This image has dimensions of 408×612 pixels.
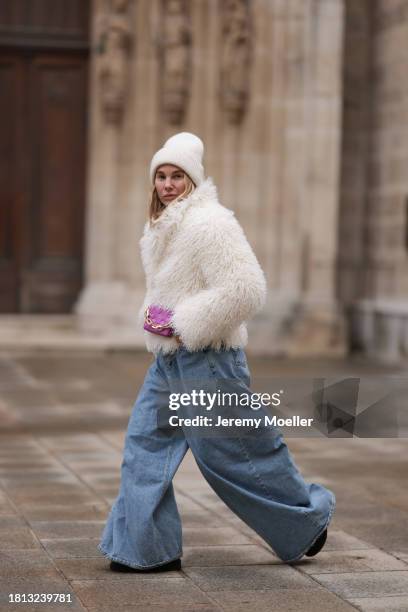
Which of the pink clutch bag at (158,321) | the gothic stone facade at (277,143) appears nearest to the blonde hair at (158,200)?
the pink clutch bag at (158,321)

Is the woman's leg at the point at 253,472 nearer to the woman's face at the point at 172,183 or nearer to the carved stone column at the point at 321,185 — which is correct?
the woman's face at the point at 172,183

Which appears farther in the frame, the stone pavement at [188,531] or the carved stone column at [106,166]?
the carved stone column at [106,166]

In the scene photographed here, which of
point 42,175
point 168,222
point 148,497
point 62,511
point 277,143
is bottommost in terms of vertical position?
point 62,511

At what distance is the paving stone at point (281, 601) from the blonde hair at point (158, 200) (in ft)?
4.62

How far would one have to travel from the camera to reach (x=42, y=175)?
1461 cm

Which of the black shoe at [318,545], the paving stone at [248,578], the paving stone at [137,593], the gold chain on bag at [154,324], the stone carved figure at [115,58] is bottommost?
the paving stone at [248,578]

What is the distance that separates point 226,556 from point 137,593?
70 cm

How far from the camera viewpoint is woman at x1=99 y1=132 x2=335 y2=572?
15.9ft

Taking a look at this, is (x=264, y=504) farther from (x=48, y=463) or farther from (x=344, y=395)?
(x=48, y=463)

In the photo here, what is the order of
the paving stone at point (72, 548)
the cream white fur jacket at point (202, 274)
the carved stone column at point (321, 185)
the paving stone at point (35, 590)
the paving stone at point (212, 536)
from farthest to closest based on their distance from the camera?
the carved stone column at point (321, 185) → the paving stone at point (212, 536) → the paving stone at point (72, 548) → the cream white fur jacket at point (202, 274) → the paving stone at point (35, 590)

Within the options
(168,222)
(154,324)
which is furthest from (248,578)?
(168,222)

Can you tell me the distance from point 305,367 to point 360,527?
275 inches

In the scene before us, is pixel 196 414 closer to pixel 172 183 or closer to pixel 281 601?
pixel 281 601

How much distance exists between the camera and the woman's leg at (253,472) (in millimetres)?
4867
